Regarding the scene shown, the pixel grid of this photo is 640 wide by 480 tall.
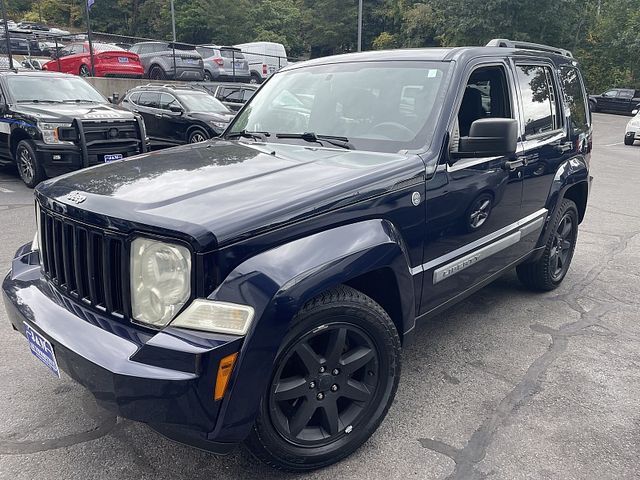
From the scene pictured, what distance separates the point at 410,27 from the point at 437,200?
129 feet

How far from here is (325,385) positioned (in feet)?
8.02

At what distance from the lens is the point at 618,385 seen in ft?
10.9

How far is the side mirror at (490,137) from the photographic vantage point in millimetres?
2920

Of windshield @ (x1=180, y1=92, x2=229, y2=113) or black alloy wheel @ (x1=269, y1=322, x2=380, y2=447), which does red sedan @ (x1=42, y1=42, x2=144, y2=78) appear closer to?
windshield @ (x1=180, y1=92, x2=229, y2=113)

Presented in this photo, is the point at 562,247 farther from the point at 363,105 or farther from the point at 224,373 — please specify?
the point at 224,373

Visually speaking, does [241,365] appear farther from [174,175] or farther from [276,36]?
[276,36]

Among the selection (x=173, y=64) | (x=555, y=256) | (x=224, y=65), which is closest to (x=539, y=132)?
(x=555, y=256)

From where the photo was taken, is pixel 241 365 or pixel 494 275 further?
pixel 494 275

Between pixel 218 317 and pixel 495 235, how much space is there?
214 cm

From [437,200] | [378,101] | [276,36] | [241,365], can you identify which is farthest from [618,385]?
[276,36]

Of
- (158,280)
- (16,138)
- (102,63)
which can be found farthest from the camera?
(102,63)

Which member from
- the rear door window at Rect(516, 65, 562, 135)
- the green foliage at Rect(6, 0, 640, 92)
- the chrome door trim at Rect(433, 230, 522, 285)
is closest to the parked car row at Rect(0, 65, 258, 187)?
the rear door window at Rect(516, 65, 562, 135)

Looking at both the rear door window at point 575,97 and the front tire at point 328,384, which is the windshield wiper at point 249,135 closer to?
the front tire at point 328,384

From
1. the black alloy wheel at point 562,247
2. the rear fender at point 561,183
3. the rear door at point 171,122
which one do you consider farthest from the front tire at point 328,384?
the rear door at point 171,122
